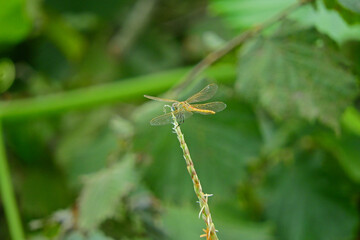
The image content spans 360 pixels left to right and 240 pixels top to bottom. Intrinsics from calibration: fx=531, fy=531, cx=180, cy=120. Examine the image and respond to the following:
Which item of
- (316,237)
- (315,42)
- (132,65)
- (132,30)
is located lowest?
(316,237)

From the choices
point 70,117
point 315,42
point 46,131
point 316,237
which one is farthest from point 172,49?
point 315,42

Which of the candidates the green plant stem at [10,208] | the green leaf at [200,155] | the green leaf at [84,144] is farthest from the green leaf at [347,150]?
the green plant stem at [10,208]

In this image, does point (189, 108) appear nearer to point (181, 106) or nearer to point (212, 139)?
point (181, 106)

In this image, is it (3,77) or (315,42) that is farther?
(3,77)

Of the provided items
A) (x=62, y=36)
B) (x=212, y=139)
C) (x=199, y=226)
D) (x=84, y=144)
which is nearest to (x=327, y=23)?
(x=212, y=139)

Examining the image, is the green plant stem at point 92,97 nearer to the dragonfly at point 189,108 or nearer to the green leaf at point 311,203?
the green leaf at point 311,203

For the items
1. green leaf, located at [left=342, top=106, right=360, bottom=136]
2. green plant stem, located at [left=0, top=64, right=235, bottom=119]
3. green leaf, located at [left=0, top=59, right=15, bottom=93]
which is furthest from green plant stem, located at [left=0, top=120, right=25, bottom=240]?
green leaf, located at [left=342, top=106, right=360, bottom=136]

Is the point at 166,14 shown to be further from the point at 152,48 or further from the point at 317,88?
the point at 317,88
